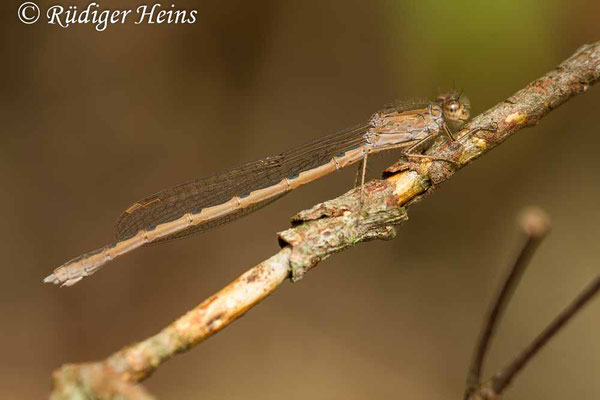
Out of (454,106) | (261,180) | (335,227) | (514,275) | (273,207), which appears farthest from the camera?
(273,207)

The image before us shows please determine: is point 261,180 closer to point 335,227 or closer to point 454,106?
point 454,106

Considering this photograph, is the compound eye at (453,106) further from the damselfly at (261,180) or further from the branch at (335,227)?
the branch at (335,227)

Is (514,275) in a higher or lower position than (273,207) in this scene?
higher

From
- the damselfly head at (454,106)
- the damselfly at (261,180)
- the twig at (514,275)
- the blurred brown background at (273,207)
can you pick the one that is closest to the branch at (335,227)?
the damselfly head at (454,106)

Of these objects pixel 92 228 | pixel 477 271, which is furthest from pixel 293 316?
pixel 92 228

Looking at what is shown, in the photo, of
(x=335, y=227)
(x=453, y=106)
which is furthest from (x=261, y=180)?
(x=335, y=227)

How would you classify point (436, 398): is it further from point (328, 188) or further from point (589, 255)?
point (328, 188)
